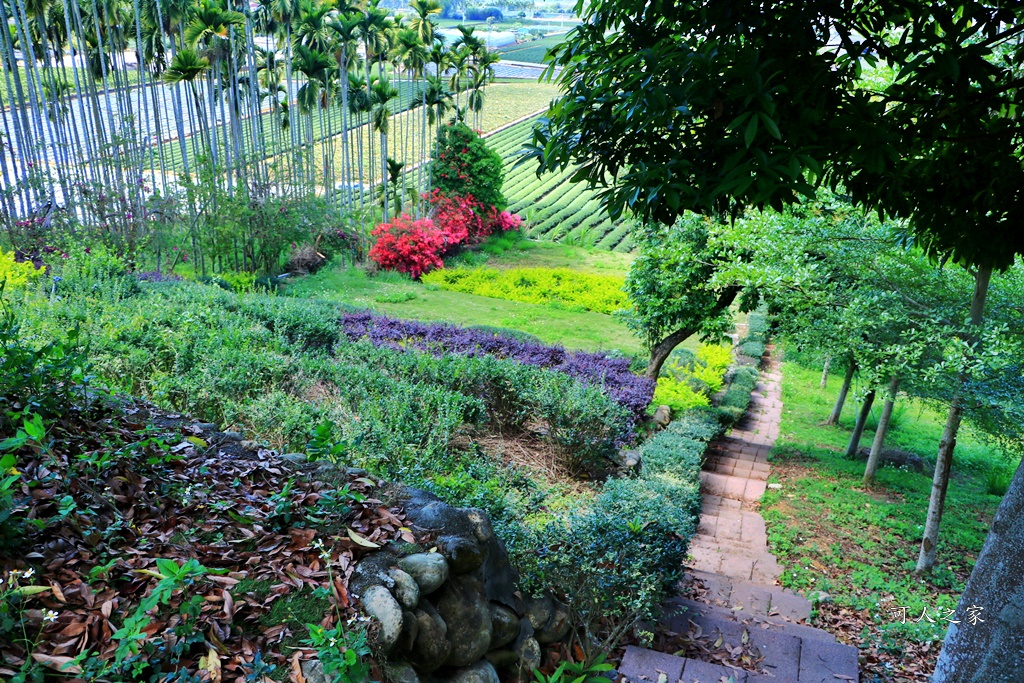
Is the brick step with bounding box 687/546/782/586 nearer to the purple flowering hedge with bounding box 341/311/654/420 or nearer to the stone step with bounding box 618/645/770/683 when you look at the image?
the purple flowering hedge with bounding box 341/311/654/420

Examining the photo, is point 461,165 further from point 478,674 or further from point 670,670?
point 478,674

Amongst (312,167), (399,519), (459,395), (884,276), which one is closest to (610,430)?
(459,395)

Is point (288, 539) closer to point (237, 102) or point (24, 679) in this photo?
point (24, 679)

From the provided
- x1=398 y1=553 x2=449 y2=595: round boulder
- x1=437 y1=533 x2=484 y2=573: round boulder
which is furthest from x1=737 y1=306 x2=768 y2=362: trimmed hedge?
x1=398 y1=553 x2=449 y2=595: round boulder

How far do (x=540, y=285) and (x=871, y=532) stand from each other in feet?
36.9

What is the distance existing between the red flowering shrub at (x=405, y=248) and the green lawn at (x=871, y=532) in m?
9.87

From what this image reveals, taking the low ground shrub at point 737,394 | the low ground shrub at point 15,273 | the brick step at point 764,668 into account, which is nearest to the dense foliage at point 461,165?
the low ground shrub at point 737,394

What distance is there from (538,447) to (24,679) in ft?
16.1

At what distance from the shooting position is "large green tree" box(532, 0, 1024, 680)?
2.17 m

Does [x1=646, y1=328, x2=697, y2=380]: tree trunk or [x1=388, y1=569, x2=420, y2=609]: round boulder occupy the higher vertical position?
[x1=388, y1=569, x2=420, y2=609]: round boulder

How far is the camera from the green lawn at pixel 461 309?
42.7ft

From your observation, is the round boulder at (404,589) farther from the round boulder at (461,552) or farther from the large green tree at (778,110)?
the large green tree at (778,110)

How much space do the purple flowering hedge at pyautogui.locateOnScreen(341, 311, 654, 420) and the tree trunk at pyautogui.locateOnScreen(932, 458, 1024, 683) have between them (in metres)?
4.57

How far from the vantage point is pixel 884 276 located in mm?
6633
